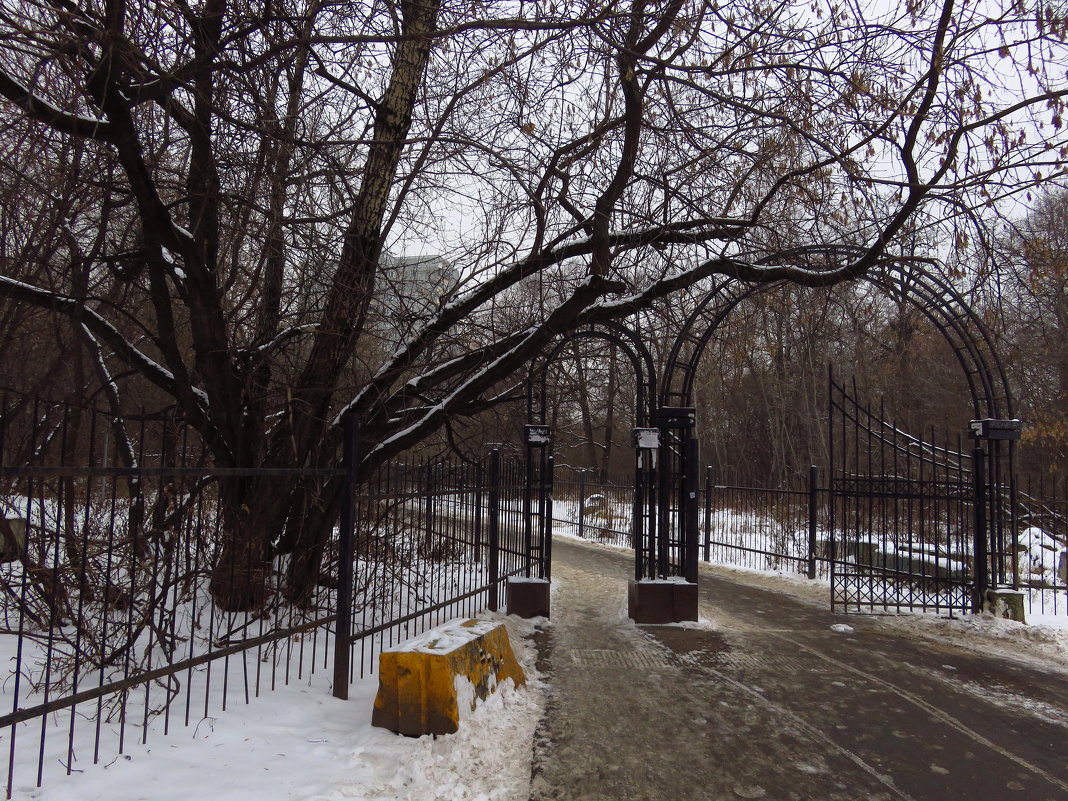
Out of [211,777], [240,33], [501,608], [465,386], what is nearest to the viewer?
[211,777]

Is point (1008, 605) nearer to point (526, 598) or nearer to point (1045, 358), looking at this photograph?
point (526, 598)

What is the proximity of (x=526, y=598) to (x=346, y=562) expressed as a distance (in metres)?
4.22

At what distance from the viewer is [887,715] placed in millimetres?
5629

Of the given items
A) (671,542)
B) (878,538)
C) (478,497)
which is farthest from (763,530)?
(478,497)

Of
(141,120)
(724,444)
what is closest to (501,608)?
(141,120)

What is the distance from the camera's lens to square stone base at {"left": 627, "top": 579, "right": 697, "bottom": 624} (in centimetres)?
890

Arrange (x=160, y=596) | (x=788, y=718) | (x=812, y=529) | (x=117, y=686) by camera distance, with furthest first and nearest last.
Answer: (x=812, y=529)
(x=788, y=718)
(x=160, y=596)
(x=117, y=686)

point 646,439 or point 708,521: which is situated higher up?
point 646,439

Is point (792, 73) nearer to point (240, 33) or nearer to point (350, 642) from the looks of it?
point (240, 33)

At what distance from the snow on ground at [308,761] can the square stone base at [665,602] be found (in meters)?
4.04

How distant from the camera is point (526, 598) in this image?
8.80 m

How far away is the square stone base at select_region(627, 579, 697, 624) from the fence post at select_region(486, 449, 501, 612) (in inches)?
72.5

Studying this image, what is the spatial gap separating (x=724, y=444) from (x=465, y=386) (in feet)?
90.8

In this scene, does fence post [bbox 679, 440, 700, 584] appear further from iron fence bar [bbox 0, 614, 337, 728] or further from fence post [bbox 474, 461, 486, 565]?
iron fence bar [bbox 0, 614, 337, 728]
